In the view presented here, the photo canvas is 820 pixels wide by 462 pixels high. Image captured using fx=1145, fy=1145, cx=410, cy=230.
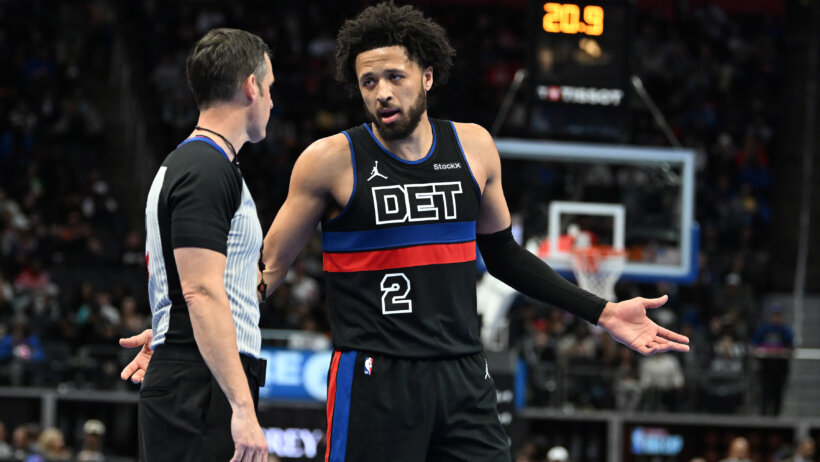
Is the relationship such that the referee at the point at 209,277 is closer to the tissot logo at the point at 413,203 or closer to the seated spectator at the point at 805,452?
the tissot logo at the point at 413,203

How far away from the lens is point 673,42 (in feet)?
80.1

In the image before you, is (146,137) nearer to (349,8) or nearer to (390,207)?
(349,8)

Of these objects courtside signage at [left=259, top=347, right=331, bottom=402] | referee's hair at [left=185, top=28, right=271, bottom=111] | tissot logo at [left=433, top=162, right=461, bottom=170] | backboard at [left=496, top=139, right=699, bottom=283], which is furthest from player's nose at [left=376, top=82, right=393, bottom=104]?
courtside signage at [left=259, top=347, right=331, bottom=402]

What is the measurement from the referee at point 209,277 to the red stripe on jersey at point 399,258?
22.4 inches

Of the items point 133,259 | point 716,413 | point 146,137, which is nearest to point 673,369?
point 716,413

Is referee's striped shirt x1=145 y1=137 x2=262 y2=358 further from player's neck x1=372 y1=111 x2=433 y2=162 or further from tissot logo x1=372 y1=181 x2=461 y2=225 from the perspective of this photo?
player's neck x1=372 y1=111 x2=433 y2=162

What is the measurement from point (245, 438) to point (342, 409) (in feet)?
Result: 2.65

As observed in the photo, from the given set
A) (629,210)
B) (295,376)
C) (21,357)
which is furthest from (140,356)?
(21,357)

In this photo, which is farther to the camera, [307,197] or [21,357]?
[21,357]

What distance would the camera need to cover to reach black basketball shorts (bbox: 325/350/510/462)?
171 inches

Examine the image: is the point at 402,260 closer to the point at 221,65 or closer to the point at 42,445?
the point at 221,65

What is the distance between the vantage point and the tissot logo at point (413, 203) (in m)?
4.49

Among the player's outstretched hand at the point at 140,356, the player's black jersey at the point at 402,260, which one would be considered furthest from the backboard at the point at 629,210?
the player's outstretched hand at the point at 140,356

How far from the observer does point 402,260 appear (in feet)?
14.6
